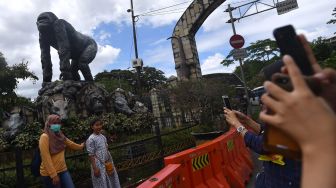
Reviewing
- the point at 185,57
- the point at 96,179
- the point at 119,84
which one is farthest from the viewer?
the point at 119,84

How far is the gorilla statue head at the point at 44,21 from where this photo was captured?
47.5 feet

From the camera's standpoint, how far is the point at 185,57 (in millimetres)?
21188

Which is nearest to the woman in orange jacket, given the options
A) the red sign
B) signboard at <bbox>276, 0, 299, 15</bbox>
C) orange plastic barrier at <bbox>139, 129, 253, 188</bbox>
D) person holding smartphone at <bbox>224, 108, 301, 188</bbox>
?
orange plastic barrier at <bbox>139, 129, 253, 188</bbox>

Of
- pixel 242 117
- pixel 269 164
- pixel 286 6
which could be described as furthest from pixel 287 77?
pixel 286 6

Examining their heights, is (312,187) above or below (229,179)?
above

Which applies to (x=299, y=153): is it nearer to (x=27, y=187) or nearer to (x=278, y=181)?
(x=278, y=181)

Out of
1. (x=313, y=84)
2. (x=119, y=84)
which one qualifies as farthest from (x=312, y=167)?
(x=119, y=84)

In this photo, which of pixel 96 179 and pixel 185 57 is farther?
pixel 185 57

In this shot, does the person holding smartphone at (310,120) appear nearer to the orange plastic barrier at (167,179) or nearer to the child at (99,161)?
the orange plastic barrier at (167,179)

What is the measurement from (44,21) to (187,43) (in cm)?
861

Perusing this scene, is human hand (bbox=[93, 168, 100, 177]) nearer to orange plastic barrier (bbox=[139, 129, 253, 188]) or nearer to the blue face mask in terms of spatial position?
the blue face mask

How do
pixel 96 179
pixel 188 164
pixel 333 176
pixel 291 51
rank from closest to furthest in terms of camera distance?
pixel 333 176, pixel 291 51, pixel 188 164, pixel 96 179

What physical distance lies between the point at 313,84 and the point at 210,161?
5224 mm

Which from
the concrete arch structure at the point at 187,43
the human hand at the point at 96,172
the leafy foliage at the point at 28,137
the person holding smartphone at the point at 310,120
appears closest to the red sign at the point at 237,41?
the leafy foliage at the point at 28,137
